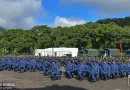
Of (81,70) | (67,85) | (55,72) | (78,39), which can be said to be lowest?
A: (67,85)

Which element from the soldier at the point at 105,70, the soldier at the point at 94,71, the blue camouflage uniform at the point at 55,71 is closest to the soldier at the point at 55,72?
the blue camouflage uniform at the point at 55,71

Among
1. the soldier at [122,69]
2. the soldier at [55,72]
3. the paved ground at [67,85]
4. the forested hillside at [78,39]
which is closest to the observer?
the paved ground at [67,85]

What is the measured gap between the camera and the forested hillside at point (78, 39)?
219 ft

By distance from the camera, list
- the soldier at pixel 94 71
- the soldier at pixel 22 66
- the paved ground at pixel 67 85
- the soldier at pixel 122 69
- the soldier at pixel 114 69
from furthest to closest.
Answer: the soldier at pixel 22 66, the soldier at pixel 122 69, the soldier at pixel 114 69, the soldier at pixel 94 71, the paved ground at pixel 67 85

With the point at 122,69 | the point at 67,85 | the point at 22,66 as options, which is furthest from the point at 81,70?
the point at 22,66

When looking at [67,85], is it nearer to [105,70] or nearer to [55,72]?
[55,72]

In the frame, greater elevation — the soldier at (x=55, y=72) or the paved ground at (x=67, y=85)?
the soldier at (x=55, y=72)

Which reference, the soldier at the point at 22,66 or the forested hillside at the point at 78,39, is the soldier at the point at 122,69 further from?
the forested hillside at the point at 78,39

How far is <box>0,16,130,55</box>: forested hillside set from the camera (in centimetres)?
6675

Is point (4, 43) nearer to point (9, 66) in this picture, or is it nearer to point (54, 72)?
point (9, 66)

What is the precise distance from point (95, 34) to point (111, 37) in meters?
4.09

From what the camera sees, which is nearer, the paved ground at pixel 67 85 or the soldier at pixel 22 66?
the paved ground at pixel 67 85

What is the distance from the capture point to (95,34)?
222 feet

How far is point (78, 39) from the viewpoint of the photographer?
69250mm
